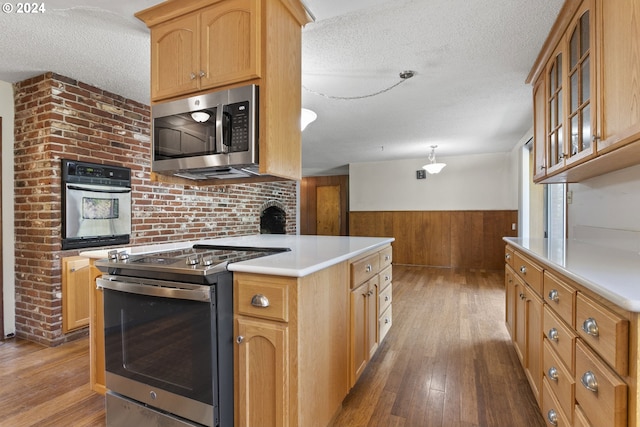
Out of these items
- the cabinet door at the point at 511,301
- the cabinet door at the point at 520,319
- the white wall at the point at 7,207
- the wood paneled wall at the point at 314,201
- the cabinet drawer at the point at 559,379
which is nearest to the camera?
the cabinet drawer at the point at 559,379

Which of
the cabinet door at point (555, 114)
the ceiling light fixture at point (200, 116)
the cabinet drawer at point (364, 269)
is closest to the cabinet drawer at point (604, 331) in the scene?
the cabinet drawer at point (364, 269)

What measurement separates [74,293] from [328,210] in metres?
6.34

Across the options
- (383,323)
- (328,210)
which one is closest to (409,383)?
(383,323)

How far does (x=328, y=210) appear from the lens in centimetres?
852

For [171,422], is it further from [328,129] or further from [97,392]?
[328,129]

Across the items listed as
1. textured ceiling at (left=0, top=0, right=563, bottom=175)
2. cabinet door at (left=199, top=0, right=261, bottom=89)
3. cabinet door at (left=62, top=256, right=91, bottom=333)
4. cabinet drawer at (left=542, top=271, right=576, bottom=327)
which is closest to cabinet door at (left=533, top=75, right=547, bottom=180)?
textured ceiling at (left=0, top=0, right=563, bottom=175)

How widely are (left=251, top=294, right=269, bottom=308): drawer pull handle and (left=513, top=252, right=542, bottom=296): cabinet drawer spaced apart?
138cm

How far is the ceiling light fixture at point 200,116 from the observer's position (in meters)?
1.73

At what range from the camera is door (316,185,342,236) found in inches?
330

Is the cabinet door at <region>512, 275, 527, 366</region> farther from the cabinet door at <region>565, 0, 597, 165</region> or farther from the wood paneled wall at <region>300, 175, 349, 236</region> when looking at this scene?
the wood paneled wall at <region>300, 175, 349, 236</region>

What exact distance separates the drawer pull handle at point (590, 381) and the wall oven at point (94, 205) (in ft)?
11.2

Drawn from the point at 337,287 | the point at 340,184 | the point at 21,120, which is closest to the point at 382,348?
the point at 337,287

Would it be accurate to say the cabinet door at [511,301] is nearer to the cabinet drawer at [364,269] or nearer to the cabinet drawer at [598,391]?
the cabinet drawer at [364,269]

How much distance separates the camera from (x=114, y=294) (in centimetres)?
150
